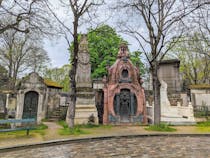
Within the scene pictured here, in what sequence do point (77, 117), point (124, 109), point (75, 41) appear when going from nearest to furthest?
point (75, 41)
point (77, 117)
point (124, 109)

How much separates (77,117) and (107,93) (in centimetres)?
318

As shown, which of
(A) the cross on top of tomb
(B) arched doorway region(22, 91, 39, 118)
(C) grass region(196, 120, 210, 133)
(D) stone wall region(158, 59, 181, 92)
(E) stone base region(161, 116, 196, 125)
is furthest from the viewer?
(D) stone wall region(158, 59, 181, 92)

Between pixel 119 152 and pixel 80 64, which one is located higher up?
pixel 80 64

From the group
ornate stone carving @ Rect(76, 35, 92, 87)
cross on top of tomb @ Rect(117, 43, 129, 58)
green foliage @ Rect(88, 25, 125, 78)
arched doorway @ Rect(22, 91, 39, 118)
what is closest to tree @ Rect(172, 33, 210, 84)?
green foliage @ Rect(88, 25, 125, 78)

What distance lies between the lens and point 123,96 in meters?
14.4

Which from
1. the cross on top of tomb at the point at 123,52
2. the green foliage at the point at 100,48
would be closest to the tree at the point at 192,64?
the green foliage at the point at 100,48

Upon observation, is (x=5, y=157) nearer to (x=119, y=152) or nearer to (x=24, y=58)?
(x=119, y=152)

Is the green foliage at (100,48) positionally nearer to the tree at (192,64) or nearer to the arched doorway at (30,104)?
the tree at (192,64)

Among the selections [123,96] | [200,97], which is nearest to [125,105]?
[123,96]

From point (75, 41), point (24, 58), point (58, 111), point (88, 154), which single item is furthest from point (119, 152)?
point (24, 58)

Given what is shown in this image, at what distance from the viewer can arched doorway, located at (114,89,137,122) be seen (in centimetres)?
1411

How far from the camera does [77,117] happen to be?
13.0 meters

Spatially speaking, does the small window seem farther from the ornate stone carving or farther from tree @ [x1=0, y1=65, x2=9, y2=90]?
tree @ [x1=0, y1=65, x2=9, y2=90]

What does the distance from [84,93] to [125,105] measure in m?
3.59
